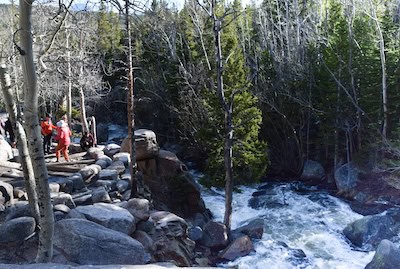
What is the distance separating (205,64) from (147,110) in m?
7.33

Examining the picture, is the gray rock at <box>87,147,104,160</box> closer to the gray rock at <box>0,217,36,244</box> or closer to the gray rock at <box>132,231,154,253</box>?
the gray rock at <box>132,231,154,253</box>

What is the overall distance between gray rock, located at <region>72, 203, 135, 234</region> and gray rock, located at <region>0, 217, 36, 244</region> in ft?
3.66

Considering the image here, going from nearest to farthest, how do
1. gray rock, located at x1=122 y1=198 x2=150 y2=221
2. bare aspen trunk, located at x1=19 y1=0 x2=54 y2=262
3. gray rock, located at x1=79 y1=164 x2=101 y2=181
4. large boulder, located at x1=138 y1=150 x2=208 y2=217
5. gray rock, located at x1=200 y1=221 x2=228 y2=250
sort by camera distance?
bare aspen trunk, located at x1=19 y1=0 x2=54 y2=262
gray rock, located at x1=122 y1=198 x2=150 y2=221
gray rock, located at x1=79 y1=164 x2=101 y2=181
gray rock, located at x1=200 y1=221 x2=228 y2=250
large boulder, located at x1=138 y1=150 x2=208 y2=217

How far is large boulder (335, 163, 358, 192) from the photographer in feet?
68.5

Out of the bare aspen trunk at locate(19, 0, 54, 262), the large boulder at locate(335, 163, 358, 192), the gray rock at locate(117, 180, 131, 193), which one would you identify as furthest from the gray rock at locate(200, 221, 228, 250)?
the large boulder at locate(335, 163, 358, 192)

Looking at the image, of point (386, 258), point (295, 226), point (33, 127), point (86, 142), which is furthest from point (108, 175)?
point (386, 258)

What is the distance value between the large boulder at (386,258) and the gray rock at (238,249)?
369 centimetres

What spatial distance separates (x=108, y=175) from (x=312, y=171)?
1497 centimetres

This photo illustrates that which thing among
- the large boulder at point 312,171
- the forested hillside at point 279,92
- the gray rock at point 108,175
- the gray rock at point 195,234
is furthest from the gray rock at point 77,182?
the large boulder at point 312,171

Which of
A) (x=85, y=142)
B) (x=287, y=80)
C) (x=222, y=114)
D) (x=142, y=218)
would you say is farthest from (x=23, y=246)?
(x=287, y=80)

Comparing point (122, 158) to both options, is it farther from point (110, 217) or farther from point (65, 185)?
point (110, 217)

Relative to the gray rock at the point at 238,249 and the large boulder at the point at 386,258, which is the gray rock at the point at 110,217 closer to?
the gray rock at the point at 238,249

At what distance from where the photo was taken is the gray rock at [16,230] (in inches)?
303

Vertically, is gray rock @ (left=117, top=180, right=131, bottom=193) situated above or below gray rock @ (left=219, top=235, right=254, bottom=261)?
above
